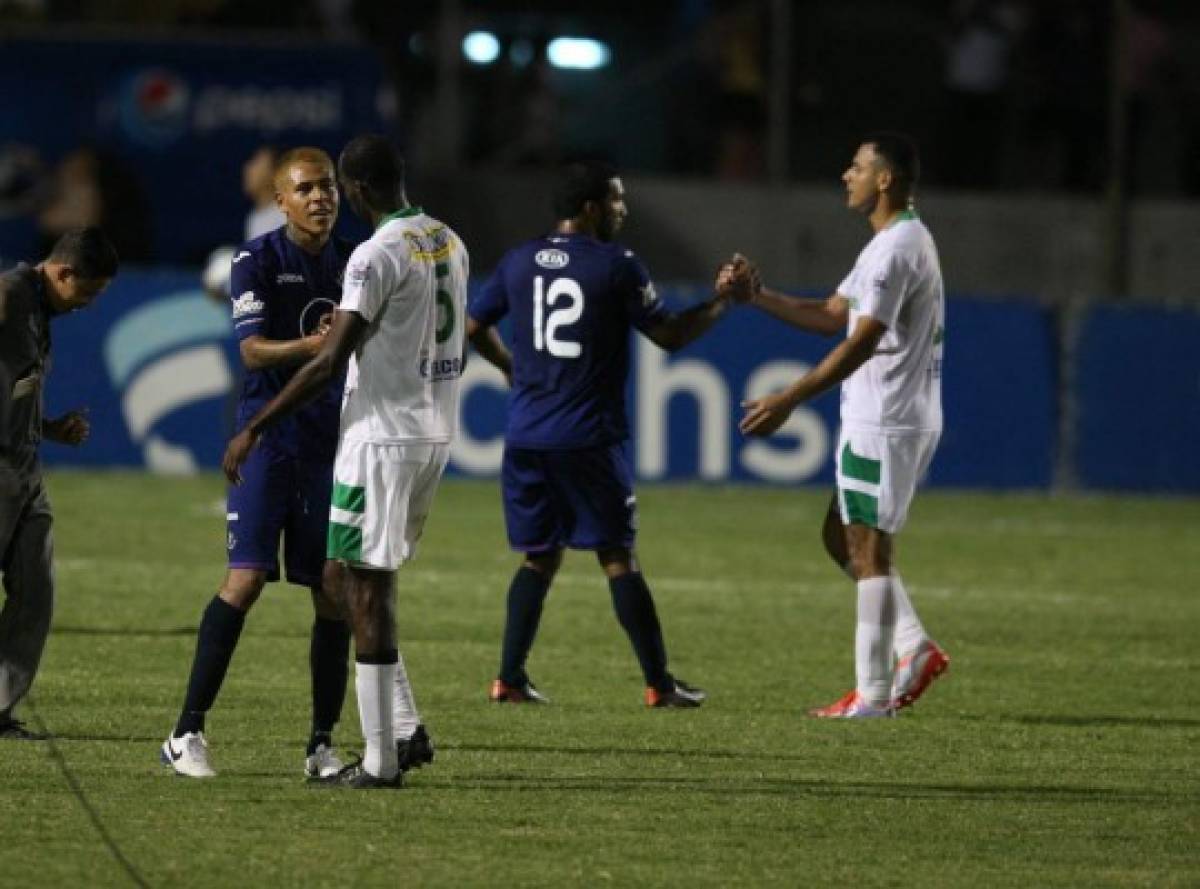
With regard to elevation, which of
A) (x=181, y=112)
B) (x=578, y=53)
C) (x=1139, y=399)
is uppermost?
(x=578, y=53)

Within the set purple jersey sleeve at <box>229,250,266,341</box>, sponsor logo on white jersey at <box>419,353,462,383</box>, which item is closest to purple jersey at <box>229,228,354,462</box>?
purple jersey sleeve at <box>229,250,266,341</box>

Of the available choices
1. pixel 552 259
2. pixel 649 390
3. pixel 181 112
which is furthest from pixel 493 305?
pixel 181 112

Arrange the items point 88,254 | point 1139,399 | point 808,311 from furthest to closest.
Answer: point 1139,399 < point 808,311 < point 88,254

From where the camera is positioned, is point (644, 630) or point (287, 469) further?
point (644, 630)

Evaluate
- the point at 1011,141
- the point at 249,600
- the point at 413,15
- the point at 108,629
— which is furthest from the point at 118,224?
the point at 249,600

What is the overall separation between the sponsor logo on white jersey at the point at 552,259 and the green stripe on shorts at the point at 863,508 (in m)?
1.45

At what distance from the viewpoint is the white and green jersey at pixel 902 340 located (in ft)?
33.7

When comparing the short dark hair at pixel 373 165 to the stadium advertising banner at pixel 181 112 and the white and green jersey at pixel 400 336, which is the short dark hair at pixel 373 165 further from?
the stadium advertising banner at pixel 181 112

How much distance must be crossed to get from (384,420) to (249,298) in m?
0.73

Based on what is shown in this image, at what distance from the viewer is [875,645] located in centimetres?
1045

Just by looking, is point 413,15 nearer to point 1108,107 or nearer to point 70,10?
point 70,10

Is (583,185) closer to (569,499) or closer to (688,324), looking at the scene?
(688,324)

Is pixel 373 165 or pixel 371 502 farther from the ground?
pixel 373 165

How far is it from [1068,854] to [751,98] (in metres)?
17.1
